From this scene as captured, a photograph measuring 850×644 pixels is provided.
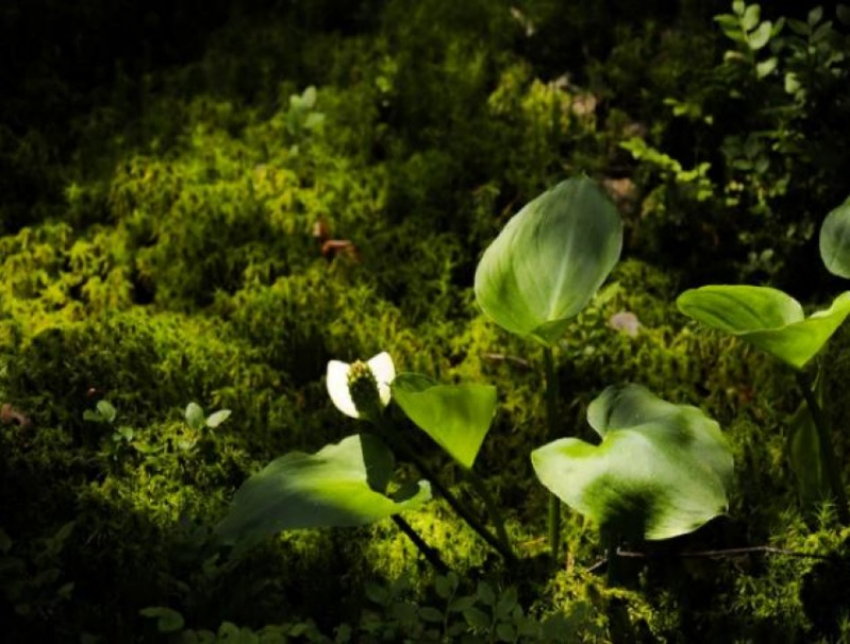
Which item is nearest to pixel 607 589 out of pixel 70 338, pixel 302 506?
pixel 302 506

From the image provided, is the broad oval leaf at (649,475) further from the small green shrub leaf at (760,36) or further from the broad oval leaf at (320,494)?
the small green shrub leaf at (760,36)

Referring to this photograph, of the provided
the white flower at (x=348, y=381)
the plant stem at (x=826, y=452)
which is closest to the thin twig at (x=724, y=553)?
the plant stem at (x=826, y=452)

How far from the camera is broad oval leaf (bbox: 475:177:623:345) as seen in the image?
227 centimetres

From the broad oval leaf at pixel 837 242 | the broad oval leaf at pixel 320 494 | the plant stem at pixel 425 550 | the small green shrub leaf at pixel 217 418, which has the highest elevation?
the broad oval leaf at pixel 837 242

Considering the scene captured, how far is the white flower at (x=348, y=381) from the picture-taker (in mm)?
2334

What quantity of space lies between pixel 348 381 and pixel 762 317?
0.86 m

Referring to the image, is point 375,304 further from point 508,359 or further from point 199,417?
point 199,417

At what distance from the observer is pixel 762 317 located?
2246 mm

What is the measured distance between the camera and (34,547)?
2408 mm

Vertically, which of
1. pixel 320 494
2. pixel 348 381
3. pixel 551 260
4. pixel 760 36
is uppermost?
pixel 760 36

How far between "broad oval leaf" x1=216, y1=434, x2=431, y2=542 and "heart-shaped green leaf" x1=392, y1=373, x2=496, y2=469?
0.36ft

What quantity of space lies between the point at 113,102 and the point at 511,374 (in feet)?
6.32

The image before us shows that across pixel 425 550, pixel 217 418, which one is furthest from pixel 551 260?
pixel 217 418

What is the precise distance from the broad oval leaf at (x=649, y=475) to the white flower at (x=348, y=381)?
1.33 feet
